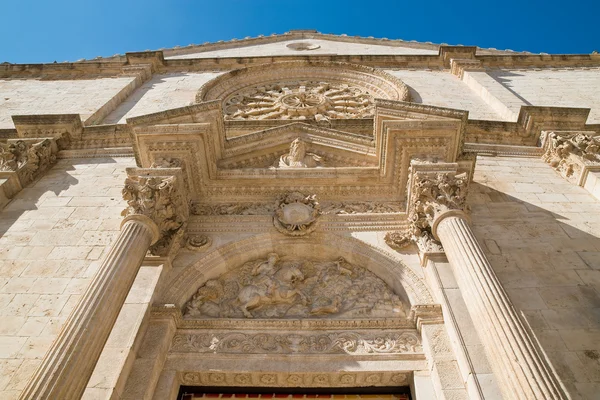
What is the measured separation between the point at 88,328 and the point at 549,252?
21.0 feet

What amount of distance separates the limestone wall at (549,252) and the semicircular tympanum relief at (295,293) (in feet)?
5.81

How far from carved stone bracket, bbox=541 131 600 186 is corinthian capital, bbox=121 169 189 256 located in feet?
23.8

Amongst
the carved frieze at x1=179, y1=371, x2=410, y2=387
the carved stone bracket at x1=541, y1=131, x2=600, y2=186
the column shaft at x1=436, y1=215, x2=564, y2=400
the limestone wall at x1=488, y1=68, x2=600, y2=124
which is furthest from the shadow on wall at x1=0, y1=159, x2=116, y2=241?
the limestone wall at x1=488, y1=68, x2=600, y2=124

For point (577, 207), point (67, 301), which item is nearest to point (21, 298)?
point (67, 301)

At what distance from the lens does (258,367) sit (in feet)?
19.4

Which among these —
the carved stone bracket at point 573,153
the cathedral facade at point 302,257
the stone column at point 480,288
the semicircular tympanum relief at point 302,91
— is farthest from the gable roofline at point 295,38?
the stone column at point 480,288

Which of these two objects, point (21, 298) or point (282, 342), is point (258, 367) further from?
point (21, 298)

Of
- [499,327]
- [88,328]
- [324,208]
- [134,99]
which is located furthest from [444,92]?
[88,328]

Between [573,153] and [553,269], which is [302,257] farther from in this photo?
→ [573,153]

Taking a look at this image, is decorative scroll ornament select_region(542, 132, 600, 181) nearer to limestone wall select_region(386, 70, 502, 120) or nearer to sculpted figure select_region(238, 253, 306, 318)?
limestone wall select_region(386, 70, 502, 120)

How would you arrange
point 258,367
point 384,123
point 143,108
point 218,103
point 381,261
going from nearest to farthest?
point 258,367
point 381,261
point 384,123
point 218,103
point 143,108

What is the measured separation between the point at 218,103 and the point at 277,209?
7.44ft

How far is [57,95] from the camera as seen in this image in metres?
13.9

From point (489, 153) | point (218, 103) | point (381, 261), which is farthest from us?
point (489, 153)
